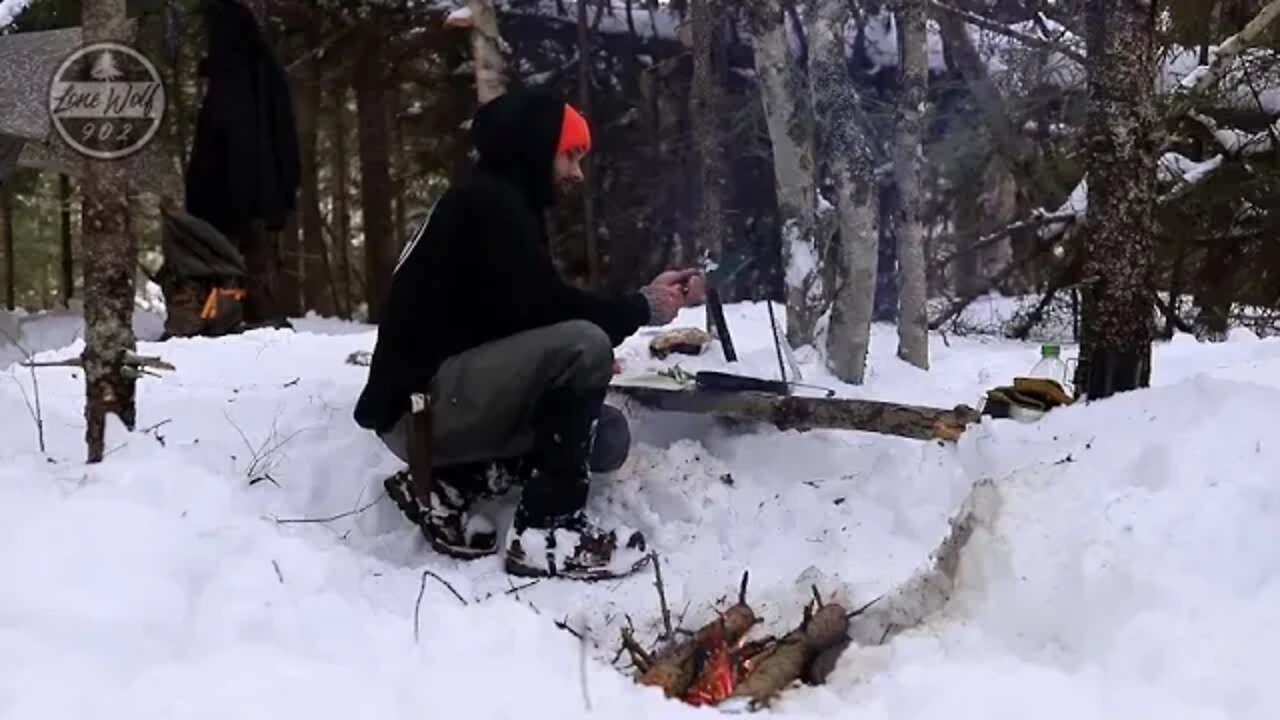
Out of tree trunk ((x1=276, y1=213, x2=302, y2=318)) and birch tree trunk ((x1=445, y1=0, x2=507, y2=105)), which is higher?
birch tree trunk ((x1=445, y1=0, x2=507, y2=105))

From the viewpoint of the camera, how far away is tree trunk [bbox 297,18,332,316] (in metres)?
13.3

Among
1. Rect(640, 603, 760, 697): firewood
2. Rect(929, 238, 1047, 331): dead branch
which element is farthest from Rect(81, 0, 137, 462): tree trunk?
Rect(929, 238, 1047, 331): dead branch

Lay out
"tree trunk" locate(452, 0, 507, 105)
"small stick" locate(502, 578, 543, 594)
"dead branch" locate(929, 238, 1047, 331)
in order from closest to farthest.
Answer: "small stick" locate(502, 578, 543, 594) < "tree trunk" locate(452, 0, 507, 105) < "dead branch" locate(929, 238, 1047, 331)

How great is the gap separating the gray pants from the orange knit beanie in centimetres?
53

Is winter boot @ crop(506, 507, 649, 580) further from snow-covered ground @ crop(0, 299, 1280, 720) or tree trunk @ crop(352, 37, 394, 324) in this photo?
tree trunk @ crop(352, 37, 394, 324)

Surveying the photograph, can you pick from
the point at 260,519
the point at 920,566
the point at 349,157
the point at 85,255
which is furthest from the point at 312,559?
the point at 349,157

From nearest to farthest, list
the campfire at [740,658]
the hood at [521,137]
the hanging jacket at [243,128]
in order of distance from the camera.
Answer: the campfire at [740,658] < the hood at [521,137] < the hanging jacket at [243,128]

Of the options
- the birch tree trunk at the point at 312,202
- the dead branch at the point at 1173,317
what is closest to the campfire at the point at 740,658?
the dead branch at the point at 1173,317

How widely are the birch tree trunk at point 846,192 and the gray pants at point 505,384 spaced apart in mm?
1874

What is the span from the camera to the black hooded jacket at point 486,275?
10.9 ft

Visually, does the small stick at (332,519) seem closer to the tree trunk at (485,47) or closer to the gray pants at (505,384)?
the gray pants at (505,384)

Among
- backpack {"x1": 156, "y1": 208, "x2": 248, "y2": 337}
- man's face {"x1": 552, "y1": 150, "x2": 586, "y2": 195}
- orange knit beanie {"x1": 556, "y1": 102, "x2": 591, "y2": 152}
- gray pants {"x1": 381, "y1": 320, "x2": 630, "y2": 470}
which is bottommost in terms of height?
backpack {"x1": 156, "y1": 208, "x2": 248, "y2": 337}

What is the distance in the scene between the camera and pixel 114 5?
11.1 feet

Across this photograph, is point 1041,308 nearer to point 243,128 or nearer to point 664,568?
point 243,128
